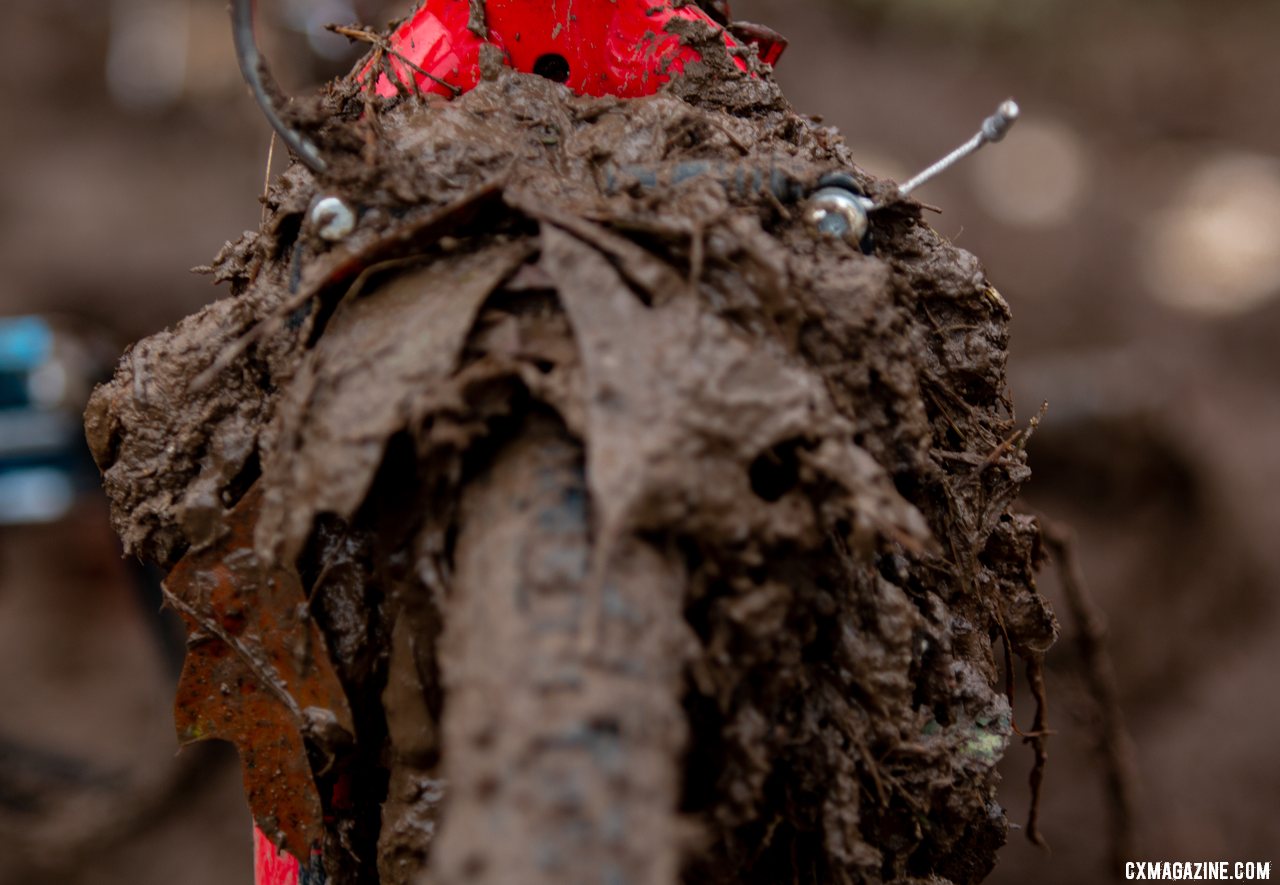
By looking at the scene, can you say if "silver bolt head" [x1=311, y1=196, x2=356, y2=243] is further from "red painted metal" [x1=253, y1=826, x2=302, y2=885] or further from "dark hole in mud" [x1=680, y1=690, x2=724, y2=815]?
"red painted metal" [x1=253, y1=826, x2=302, y2=885]

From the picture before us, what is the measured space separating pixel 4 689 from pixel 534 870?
14.8 ft

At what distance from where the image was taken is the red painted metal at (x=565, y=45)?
1.26 metres

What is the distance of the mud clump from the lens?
0.75m

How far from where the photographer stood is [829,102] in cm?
497

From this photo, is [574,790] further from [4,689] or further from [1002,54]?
[1002,54]

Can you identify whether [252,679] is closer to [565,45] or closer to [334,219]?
[334,219]

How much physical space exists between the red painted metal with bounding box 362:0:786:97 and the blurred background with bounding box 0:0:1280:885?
1.77 m

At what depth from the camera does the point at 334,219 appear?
3.40 feet

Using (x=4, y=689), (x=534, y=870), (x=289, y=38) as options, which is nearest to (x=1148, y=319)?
(x=289, y=38)

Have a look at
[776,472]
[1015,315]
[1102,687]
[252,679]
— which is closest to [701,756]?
[776,472]

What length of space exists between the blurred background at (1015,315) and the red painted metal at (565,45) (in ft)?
5.80

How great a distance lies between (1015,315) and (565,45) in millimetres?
3580

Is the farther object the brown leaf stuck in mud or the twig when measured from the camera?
the twig

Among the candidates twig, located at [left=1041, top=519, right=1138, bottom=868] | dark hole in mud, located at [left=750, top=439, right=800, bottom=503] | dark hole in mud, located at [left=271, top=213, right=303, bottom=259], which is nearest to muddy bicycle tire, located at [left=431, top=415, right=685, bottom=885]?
dark hole in mud, located at [left=750, top=439, right=800, bottom=503]
